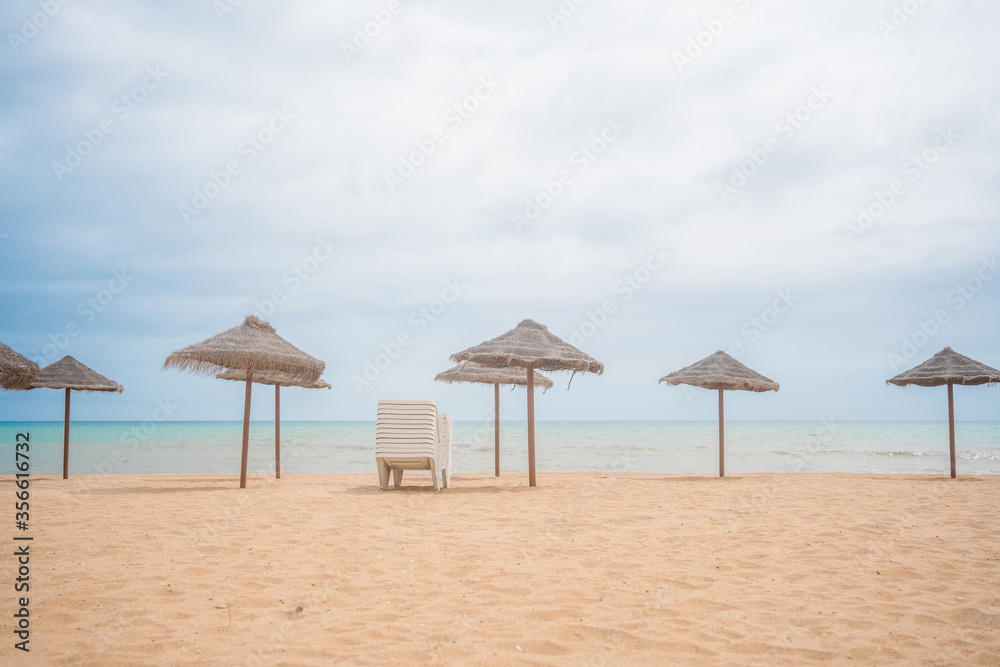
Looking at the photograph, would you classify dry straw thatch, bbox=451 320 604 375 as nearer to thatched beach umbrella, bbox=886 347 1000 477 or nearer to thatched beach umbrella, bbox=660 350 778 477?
thatched beach umbrella, bbox=660 350 778 477

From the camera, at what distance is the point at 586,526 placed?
5297 mm

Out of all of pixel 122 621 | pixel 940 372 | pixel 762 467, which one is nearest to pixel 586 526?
pixel 122 621

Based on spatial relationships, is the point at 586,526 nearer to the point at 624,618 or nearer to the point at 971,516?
the point at 624,618

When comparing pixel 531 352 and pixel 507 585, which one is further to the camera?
pixel 531 352

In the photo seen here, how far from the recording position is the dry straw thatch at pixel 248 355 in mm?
8148

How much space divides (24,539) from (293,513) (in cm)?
203

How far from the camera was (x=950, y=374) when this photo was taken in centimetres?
1100

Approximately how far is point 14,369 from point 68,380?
2145mm

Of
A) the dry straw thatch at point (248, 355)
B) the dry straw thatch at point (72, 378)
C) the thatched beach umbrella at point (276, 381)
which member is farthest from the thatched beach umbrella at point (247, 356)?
the dry straw thatch at point (72, 378)

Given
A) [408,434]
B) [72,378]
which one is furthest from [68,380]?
[408,434]

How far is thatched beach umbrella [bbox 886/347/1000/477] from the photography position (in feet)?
35.8

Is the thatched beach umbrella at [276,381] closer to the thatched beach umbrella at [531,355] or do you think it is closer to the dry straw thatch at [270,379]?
the dry straw thatch at [270,379]

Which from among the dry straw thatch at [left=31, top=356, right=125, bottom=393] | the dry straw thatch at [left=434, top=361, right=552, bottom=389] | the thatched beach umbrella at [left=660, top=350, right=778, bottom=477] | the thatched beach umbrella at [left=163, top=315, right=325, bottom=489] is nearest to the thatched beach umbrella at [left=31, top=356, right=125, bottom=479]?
the dry straw thatch at [left=31, top=356, right=125, bottom=393]

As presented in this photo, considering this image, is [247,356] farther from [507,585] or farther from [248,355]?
[507,585]
